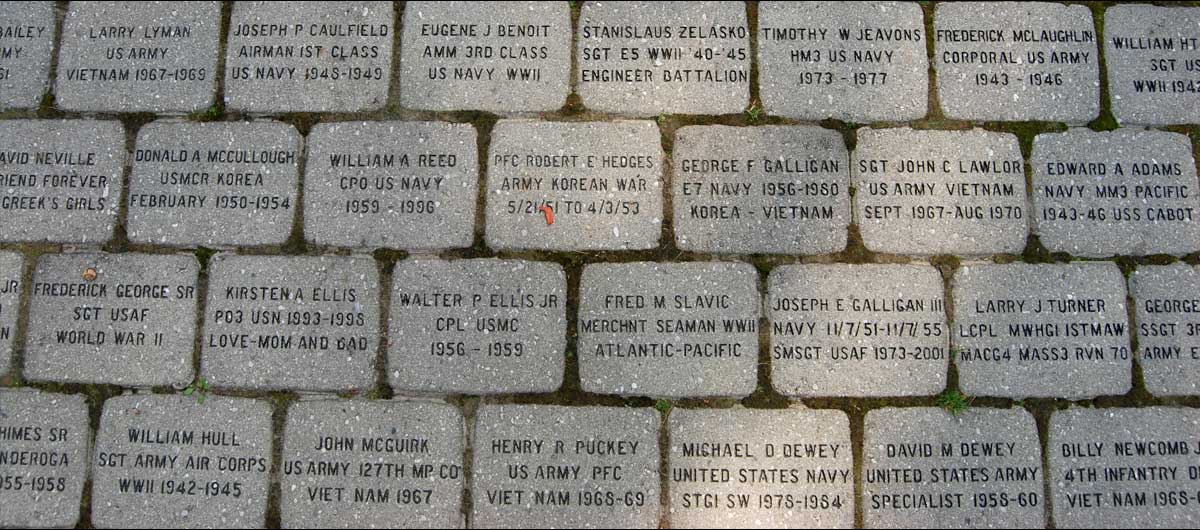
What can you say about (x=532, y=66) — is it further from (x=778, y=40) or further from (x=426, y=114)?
(x=778, y=40)

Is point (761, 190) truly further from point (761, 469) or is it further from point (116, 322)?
point (116, 322)

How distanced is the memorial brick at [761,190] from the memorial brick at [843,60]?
141 mm

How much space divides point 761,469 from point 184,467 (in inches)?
88.3

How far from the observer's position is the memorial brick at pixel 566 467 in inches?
113

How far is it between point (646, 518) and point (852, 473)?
0.81m

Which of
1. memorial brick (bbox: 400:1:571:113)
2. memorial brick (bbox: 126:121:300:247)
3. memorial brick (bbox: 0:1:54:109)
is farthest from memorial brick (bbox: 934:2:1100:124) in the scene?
memorial brick (bbox: 0:1:54:109)

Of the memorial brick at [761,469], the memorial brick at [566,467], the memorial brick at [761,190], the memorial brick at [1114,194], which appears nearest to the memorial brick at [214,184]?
the memorial brick at [566,467]

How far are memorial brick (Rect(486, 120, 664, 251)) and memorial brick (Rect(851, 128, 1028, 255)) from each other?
852 millimetres

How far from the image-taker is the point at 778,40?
307 cm

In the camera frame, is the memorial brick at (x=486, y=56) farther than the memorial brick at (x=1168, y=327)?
Yes

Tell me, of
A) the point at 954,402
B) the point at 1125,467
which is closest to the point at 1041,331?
the point at 954,402

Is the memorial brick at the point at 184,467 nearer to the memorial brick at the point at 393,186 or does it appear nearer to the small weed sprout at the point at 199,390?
the small weed sprout at the point at 199,390

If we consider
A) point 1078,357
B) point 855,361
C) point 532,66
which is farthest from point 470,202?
point 1078,357

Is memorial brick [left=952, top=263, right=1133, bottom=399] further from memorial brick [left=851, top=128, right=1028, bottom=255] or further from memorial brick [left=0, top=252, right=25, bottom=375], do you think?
memorial brick [left=0, top=252, right=25, bottom=375]
